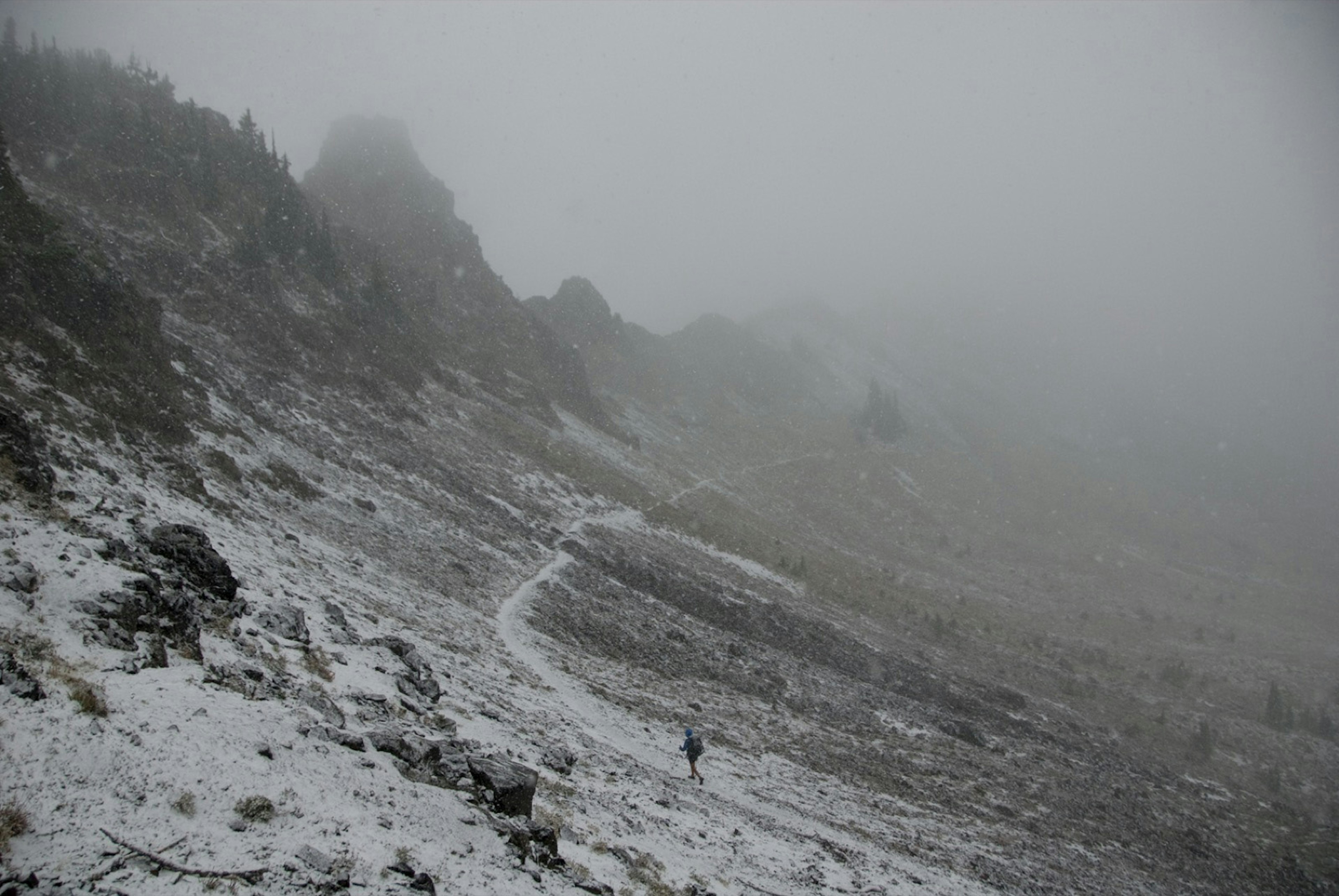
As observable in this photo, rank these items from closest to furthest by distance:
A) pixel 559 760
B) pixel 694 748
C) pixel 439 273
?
pixel 559 760
pixel 694 748
pixel 439 273

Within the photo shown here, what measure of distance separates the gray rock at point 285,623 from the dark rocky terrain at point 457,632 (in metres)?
0.07

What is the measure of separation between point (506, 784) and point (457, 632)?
1130cm

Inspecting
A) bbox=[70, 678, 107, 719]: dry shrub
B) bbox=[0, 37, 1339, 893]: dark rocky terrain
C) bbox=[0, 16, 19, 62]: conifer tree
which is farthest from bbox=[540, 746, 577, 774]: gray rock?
bbox=[0, 16, 19, 62]: conifer tree

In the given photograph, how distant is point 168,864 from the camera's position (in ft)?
21.1

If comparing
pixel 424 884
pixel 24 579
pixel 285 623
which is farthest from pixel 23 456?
pixel 424 884

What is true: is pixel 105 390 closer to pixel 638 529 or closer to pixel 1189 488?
pixel 638 529

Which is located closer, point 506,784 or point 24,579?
point 24,579

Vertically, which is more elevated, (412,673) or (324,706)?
(324,706)

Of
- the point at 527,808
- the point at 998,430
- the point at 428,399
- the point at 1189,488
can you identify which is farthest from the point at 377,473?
the point at 1189,488

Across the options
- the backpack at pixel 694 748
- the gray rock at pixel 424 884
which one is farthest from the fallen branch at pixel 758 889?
the gray rock at pixel 424 884

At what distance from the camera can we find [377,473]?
105 ft

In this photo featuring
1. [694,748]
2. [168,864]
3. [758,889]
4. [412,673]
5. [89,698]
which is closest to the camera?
[168,864]

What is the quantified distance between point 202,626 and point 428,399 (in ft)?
125

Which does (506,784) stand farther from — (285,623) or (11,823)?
(285,623)
